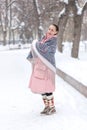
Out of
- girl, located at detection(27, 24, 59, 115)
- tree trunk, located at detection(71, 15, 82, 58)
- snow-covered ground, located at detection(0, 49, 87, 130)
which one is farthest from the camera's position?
tree trunk, located at detection(71, 15, 82, 58)

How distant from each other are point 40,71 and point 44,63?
0.16 m

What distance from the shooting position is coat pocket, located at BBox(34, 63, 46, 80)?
806 centimetres

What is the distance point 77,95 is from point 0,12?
51.8m

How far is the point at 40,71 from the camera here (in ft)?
26.6

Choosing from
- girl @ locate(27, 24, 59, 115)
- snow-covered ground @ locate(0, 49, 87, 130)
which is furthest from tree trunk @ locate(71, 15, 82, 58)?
girl @ locate(27, 24, 59, 115)

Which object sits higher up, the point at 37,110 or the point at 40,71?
the point at 40,71

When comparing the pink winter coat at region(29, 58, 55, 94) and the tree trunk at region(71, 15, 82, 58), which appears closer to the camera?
the pink winter coat at region(29, 58, 55, 94)

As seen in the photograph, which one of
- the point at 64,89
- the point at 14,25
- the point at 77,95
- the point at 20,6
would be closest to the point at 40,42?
the point at 77,95

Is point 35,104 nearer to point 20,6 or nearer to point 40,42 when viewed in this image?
point 40,42

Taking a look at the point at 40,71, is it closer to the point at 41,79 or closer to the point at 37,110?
the point at 41,79

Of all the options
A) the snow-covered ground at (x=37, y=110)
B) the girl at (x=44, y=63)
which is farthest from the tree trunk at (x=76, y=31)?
the girl at (x=44, y=63)

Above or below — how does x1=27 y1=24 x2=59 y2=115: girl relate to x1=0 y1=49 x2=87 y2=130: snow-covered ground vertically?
above

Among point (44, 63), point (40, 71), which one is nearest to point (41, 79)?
point (40, 71)

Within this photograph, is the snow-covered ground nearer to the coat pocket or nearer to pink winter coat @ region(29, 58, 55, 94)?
pink winter coat @ region(29, 58, 55, 94)
